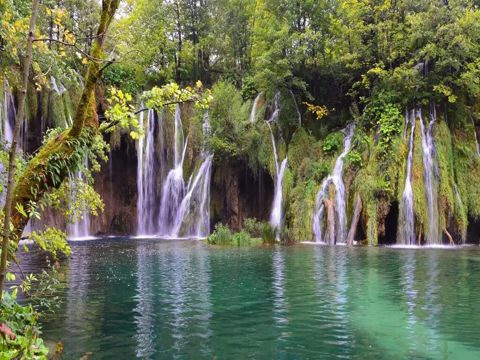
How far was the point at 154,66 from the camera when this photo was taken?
33.6 m

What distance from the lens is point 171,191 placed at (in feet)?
91.6

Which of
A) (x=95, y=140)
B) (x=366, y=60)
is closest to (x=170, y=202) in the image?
(x=366, y=60)

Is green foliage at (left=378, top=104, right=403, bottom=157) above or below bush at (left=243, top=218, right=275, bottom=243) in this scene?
above

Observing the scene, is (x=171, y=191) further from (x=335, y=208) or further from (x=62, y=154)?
(x=62, y=154)

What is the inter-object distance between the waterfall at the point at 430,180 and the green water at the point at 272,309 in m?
5.11

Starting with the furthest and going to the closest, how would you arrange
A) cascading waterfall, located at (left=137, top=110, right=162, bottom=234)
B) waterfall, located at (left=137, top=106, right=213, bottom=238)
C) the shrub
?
cascading waterfall, located at (left=137, top=110, right=162, bottom=234) < waterfall, located at (left=137, top=106, right=213, bottom=238) < the shrub

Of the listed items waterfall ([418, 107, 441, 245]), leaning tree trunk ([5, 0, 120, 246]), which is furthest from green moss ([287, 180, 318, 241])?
leaning tree trunk ([5, 0, 120, 246])

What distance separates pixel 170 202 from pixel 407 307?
20246 millimetres

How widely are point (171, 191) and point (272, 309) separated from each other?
1970 cm

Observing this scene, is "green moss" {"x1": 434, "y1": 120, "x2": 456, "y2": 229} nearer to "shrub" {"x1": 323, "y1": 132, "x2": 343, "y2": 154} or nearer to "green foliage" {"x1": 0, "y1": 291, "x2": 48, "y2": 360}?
"shrub" {"x1": 323, "y1": 132, "x2": 343, "y2": 154}

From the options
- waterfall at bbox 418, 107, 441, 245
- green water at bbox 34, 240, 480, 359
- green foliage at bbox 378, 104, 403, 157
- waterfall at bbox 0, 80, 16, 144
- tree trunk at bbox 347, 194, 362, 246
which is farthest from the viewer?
waterfall at bbox 0, 80, 16, 144

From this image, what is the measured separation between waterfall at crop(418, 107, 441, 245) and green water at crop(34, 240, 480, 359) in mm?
5111

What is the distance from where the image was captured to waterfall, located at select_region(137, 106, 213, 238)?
2645 centimetres

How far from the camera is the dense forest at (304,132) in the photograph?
69.8 ft
